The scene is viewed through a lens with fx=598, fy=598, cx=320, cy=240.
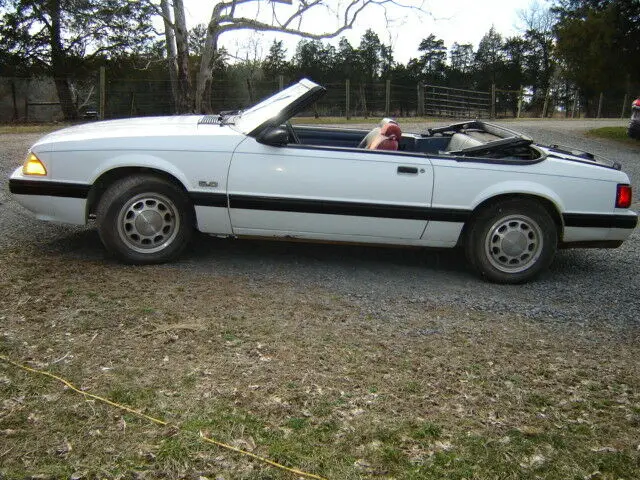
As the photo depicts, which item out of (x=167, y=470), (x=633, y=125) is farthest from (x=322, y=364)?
(x=633, y=125)

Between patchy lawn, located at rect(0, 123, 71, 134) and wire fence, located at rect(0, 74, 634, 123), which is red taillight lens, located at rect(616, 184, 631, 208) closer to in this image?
wire fence, located at rect(0, 74, 634, 123)

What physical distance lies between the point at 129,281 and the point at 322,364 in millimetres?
1785

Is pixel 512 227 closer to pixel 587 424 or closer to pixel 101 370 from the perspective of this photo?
pixel 587 424

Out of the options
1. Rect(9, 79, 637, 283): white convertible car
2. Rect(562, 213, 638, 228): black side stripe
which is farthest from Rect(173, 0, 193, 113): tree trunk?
Rect(562, 213, 638, 228): black side stripe

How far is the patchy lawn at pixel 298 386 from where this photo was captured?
2.41 meters

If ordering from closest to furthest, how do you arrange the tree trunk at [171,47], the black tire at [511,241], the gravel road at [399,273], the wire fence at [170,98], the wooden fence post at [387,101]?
the gravel road at [399,273]
the black tire at [511,241]
the tree trunk at [171,47]
the wire fence at [170,98]
the wooden fence post at [387,101]

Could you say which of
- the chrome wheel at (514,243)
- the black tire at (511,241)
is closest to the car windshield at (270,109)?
the black tire at (511,241)

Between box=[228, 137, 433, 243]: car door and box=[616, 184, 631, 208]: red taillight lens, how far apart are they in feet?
5.11

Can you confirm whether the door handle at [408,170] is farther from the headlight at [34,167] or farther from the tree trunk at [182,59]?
the tree trunk at [182,59]

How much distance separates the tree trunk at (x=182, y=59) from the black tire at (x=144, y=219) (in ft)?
51.4

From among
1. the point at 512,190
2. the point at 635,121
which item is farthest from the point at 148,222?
the point at 635,121

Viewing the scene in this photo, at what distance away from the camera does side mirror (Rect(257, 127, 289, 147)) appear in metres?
4.46

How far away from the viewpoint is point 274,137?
4465 millimetres

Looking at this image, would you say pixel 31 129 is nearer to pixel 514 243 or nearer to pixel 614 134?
pixel 514 243
